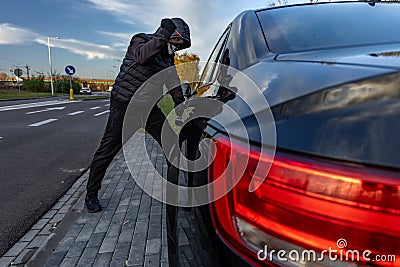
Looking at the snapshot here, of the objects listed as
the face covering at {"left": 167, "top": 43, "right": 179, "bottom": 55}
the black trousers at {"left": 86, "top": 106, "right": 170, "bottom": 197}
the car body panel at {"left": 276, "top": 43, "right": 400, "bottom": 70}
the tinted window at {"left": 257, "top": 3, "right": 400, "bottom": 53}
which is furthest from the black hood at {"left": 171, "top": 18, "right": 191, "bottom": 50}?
the car body panel at {"left": 276, "top": 43, "right": 400, "bottom": 70}

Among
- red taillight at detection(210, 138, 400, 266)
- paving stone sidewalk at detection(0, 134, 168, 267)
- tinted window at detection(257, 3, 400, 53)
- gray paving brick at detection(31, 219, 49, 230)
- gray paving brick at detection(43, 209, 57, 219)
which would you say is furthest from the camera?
gray paving brick at detection(43, 209, 57, 219)

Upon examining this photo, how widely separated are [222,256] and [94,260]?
196 cm

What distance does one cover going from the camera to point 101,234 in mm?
2922

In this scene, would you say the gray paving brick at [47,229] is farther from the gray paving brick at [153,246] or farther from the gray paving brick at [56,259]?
the gray paving brick at [153,246]

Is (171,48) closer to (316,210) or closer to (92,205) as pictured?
(92,205)

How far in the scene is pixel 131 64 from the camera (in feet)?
9.52

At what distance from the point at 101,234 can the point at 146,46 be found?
71.3 inches

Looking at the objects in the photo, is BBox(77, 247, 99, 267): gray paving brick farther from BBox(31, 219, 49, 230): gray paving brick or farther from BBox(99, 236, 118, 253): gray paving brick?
BBox(31, 219, 49, 230): gray paving brick

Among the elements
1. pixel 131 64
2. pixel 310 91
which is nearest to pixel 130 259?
pixel 131 64

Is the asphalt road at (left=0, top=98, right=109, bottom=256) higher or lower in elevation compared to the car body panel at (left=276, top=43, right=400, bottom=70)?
lower

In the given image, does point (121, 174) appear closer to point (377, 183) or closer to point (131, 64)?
point (131, 64)

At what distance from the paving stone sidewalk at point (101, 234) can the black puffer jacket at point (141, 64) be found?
1.23 m

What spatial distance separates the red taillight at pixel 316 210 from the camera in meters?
0.66

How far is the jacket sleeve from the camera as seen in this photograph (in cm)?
248
